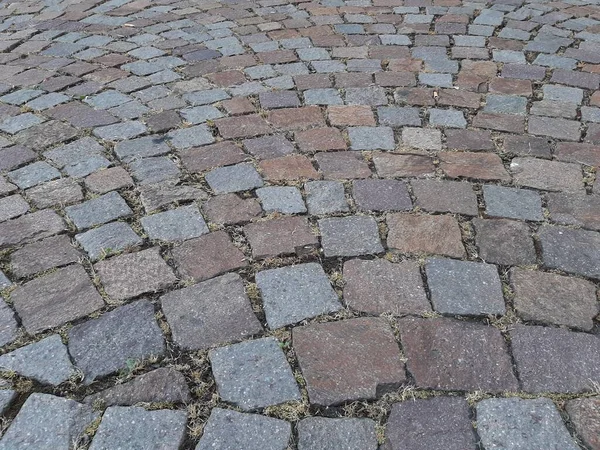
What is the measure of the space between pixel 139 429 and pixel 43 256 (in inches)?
40.3

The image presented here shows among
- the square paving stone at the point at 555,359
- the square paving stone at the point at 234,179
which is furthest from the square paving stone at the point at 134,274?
the square paving stone at the point at 555,359

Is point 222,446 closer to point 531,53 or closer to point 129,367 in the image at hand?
point 129,367

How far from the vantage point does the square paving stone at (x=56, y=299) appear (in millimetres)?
2152

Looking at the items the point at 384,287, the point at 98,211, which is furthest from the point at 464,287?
the point at 98,211

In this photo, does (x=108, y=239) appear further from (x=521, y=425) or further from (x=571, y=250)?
(x=571, y=250)

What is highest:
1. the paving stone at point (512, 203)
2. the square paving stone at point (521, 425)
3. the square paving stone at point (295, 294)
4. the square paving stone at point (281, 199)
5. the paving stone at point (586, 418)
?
the square paving stone at point (295, 294)

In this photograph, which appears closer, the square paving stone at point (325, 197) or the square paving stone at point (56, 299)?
the square paving stone at point (56, 299)

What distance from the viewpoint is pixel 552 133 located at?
3.34m

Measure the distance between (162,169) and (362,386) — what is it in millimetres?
1661

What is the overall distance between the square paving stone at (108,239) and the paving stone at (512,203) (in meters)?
1.61

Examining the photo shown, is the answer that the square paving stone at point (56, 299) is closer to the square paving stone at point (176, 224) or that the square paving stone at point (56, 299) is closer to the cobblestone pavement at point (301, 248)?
the cobblestone pavement at point (301, 248)

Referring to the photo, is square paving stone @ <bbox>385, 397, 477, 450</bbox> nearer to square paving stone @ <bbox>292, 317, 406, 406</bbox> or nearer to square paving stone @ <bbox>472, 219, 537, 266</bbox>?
square paving stone @ <bbox>292, 317, 406, 406</bbox>

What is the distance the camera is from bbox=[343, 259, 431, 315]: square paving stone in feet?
7.17

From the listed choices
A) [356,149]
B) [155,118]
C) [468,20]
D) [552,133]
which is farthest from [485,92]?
[155,118]
